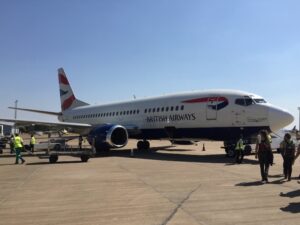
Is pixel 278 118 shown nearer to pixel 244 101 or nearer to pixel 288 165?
pixel 244 101

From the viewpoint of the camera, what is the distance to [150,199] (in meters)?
8.98

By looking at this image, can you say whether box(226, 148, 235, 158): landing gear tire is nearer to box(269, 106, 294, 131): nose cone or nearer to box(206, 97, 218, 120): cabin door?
box(206, 97, 218, 120): cabin door

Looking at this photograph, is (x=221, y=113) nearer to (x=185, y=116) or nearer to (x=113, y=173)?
(x=185, y=116)

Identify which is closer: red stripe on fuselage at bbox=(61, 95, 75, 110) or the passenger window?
the passenger window

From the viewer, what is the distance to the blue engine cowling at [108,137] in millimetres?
23594

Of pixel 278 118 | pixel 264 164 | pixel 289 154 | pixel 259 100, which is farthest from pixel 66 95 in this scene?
pixel 289 154

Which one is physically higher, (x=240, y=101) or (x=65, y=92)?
(x=65, y=92)

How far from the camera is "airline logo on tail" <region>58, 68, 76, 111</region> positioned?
3841 centimetres

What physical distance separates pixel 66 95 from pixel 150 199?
3089 centimetres

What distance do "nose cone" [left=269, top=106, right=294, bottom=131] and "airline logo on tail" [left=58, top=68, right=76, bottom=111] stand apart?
76.3 feet

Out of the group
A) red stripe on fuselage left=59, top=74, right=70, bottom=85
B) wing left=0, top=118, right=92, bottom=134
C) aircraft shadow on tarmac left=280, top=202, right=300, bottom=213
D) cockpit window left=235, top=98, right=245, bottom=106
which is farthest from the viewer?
red stripe on fuselage left=59, top=74, right=70, bottom=85

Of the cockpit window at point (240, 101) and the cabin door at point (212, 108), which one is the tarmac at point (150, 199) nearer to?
the cockpit window at point (240, 101)

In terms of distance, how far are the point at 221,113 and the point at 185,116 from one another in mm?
2579

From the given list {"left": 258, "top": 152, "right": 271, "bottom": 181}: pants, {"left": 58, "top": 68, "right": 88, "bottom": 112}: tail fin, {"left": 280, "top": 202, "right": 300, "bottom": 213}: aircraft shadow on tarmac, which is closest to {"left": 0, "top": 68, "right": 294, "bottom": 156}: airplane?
{"left": 58, "top": 68, "right": 88, "bottom": 112}: tail fin
